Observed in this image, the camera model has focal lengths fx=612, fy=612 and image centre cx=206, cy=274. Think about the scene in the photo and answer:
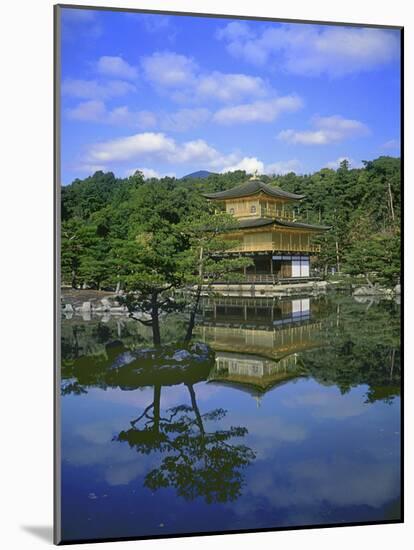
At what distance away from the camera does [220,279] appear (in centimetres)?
432

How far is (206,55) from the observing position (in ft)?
13.2

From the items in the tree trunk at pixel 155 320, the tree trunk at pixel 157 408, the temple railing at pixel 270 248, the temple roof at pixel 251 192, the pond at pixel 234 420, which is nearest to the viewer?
the pond at pixel 234 420

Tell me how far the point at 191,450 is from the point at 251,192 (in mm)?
1797

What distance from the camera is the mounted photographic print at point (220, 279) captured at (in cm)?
384

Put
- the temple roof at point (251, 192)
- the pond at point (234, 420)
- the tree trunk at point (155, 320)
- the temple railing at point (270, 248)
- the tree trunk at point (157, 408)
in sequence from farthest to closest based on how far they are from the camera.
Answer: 1. the temple railing at point (270, 248)
2. the temple roof at point (251, 192)
3. the tree trunk at point (155, 320)
4. the tree trunk at point (157, 408)
5. the pond at point (234, 420)

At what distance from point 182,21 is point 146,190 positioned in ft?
3.65

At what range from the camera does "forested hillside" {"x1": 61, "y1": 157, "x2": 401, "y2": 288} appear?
13.3 feet

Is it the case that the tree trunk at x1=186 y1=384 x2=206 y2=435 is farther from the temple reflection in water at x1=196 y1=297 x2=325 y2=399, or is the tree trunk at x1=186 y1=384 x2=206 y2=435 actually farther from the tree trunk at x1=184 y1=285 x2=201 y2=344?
the tree trunk at x1=184 y1=285 x2=201 y2=344

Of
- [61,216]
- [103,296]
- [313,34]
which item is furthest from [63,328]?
[313,34]

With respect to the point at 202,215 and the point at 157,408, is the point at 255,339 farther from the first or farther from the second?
the point at 202,215

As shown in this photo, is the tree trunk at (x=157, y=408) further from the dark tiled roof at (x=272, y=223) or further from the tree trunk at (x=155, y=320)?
the dark tiled roof at (x=272, y=223)

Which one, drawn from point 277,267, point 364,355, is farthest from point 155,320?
point 364,355

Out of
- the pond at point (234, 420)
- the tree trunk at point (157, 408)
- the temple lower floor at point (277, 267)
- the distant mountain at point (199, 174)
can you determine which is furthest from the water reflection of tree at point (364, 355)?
the distant mountain at point (199, 174)

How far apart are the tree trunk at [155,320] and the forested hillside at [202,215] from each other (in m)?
0.18
